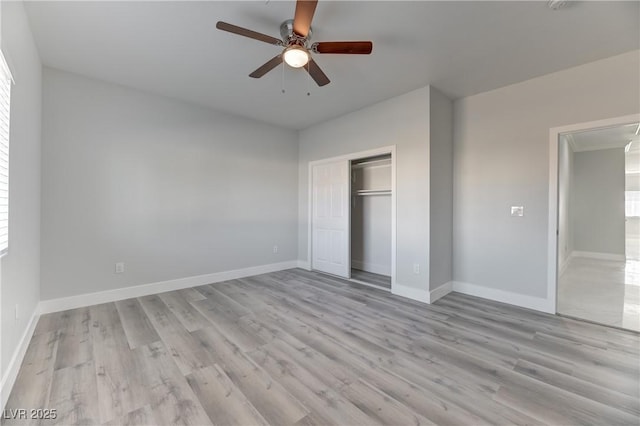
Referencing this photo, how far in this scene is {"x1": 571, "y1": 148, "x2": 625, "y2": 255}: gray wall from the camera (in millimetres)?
6016

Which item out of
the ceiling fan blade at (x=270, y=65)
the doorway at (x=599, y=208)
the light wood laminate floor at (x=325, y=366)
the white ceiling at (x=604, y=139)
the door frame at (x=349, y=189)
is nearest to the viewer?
the light wood laminate floor at (x=325, y=366)

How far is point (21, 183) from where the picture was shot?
7.19 feet

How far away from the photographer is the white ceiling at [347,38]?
6.86 ft

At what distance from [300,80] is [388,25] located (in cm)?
128

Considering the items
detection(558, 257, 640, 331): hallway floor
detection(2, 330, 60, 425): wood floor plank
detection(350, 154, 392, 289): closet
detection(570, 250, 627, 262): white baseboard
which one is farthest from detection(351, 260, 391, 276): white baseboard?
detection(570, 250, 627, 262): white baseboard

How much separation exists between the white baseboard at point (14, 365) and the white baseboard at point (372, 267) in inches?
174

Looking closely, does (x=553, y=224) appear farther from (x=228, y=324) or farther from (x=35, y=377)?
(x=35, y=377)

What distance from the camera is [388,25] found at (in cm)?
227

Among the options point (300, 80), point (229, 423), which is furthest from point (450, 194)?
Answer: point (229, 423)

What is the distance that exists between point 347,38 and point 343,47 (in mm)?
504

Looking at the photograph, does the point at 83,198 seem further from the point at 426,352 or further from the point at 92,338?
the point at 426,352

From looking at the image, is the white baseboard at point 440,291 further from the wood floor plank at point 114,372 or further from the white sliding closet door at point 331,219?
the wood floor plank at point 114,372

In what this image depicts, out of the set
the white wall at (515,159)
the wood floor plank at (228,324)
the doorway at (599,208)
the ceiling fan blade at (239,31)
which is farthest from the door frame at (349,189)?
the doorway at (599,208)

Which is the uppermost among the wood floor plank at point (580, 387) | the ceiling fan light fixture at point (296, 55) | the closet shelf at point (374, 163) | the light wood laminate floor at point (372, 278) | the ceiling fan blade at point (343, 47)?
the ceiling fan blade at point (343, 47)
